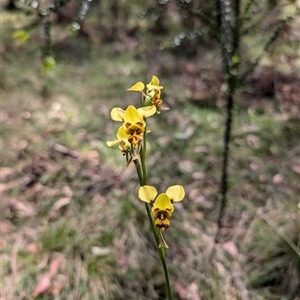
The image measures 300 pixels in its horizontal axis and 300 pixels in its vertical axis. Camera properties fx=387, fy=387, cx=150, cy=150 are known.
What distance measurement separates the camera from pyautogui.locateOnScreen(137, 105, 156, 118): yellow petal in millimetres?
881

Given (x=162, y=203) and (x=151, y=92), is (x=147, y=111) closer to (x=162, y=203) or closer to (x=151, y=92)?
(x=151, y=92)

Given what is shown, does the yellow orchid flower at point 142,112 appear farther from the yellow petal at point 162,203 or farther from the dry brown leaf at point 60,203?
the dry brown leaf at point 60,203

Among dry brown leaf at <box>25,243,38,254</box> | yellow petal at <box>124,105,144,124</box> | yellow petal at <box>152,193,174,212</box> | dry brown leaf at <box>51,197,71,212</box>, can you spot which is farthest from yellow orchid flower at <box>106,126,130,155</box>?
dry brown leaf at <box>51,197,71,212</box>

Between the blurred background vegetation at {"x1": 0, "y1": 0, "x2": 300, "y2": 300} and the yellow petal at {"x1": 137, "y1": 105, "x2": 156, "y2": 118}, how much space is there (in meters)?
0.14

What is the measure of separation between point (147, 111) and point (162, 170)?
1482 millimetres

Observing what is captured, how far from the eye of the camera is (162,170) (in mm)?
2354

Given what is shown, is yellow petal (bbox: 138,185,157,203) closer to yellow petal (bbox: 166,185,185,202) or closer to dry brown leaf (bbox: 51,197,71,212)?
yellow petal (bbox: 166,185,185,202)

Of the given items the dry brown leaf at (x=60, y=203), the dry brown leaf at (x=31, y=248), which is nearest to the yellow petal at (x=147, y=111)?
the dry brown leaf at (x=31, y=248)

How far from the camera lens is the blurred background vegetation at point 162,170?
1.70m

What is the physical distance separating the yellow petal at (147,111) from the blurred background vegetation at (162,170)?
14 centimetres

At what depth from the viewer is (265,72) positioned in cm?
328

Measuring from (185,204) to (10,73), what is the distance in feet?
7.34

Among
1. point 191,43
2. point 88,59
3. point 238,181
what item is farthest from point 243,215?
point 88,59

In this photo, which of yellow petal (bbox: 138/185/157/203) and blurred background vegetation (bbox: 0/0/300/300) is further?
blurred background vegetation (bbox: 0/0/300/300)
